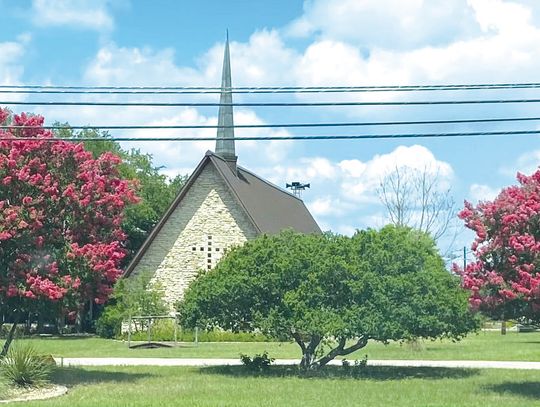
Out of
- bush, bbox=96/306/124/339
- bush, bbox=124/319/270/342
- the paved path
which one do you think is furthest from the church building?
the paved path

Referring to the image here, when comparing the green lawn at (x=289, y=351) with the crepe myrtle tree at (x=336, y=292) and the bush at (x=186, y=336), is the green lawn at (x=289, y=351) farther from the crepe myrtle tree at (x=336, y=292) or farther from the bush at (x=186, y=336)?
the crepe myrtle tree at (x=336, y=292)

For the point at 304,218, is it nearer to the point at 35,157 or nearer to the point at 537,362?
the point at 537,362

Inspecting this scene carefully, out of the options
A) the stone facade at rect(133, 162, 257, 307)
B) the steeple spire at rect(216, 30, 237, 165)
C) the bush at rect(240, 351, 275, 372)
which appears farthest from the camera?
the steeple spire at rect(216, 30, 237, 165)

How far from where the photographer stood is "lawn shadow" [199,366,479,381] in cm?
2206

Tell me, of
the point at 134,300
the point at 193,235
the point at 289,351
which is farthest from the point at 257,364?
the point at 193,235

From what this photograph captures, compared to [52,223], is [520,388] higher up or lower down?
lower down

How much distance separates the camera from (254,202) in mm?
47469

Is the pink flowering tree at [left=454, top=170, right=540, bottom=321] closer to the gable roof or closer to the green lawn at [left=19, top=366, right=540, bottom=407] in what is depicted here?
the green lawn at [left=19, top=366, right=540, bottom=407]

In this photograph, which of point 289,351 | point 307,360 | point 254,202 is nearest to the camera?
point 307,360

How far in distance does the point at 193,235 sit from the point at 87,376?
24732 millimetres

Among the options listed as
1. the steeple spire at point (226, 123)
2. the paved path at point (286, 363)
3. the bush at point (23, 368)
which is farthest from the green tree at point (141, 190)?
the bush at point (23, 368)

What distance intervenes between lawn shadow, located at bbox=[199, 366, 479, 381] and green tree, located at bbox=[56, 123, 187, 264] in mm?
29929

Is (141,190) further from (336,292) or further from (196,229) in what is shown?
(336,292)

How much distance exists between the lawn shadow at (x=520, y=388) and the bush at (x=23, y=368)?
9.99m
